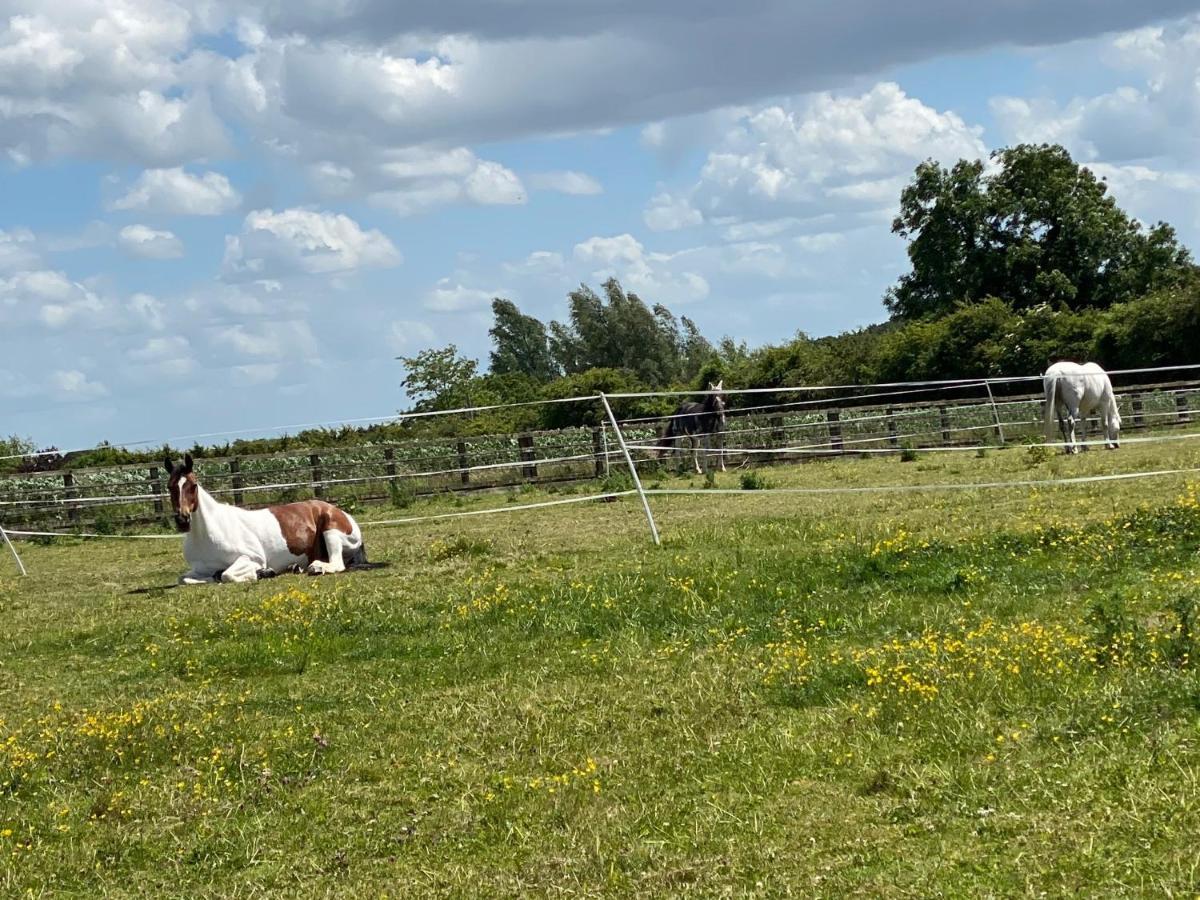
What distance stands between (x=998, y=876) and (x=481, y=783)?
2.46 meters

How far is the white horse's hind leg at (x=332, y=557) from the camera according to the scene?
559 inches

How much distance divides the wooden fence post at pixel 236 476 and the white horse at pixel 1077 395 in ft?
48.7

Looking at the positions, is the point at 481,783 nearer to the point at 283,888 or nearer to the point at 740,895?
the point at 283,888

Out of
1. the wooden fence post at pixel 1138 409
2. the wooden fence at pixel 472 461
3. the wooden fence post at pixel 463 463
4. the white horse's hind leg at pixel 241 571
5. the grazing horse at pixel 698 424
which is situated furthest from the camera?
the wooden fence post at pixel 1138 409

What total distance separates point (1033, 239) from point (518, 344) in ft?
144

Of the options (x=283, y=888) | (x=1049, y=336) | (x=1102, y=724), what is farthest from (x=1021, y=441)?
(x=283, y=888)

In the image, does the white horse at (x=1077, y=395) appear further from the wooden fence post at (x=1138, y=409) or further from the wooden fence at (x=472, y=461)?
the wooden fence post at (x=1138, y=409)

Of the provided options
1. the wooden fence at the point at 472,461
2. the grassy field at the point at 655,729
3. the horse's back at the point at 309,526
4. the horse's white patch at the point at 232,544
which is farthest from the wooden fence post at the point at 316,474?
the grassy field at the point at 655,729

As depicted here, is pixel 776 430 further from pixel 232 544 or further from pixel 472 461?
pixel 232 544

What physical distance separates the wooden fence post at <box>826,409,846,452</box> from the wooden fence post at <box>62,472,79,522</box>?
49.5 ft

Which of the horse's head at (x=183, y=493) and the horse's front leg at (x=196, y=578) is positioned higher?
the horse's head at (x=183, y=493)

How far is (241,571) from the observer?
549 inches

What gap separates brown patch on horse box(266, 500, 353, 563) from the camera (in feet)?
47.5

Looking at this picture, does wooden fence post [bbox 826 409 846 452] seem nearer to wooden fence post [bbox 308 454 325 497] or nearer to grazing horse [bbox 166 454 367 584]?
wooden fence post [bbox 308 454 325 497]
